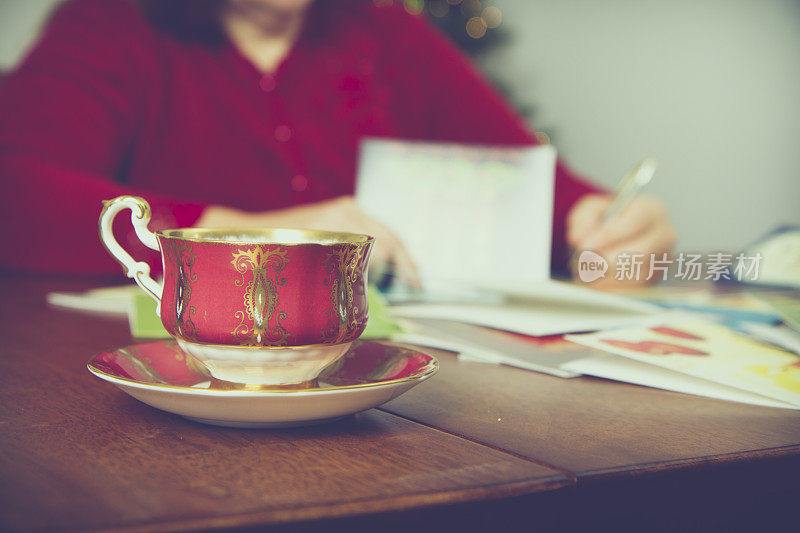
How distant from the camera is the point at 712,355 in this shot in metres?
0.50

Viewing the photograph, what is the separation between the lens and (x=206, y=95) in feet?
4.37

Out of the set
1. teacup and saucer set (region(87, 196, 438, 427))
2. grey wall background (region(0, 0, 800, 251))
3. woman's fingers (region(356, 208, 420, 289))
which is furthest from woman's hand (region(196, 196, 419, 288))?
grey wall background (region(0, 0, 800, 251))

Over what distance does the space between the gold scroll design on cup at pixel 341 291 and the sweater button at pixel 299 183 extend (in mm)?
998

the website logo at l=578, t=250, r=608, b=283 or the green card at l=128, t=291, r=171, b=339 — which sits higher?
the website logo at l=578, t=250, r=608, b=283

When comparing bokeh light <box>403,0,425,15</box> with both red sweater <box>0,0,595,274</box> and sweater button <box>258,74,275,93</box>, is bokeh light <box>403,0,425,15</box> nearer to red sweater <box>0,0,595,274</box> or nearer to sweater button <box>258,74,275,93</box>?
red sweater <box>0,0,595,274</box>

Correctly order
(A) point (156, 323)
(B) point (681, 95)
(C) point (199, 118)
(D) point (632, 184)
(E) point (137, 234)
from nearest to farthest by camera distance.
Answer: (E) point (137, 234)
(A) point (156, 323)
(D) point (632, 184)
(C) point (199, 118)
(B) point (681, 95)

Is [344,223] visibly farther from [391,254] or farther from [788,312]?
[788,312]

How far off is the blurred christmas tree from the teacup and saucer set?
245 cm

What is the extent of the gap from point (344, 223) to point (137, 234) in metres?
0.45

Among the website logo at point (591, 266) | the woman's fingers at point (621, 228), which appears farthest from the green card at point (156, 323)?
the woman's fingers at point (621, 228)

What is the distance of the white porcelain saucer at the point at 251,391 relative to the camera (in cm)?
30

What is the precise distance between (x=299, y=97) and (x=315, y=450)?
Result: 1.16m

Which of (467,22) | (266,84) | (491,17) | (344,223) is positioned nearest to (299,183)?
(266,84)

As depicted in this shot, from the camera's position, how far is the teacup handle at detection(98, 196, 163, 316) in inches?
15.2
